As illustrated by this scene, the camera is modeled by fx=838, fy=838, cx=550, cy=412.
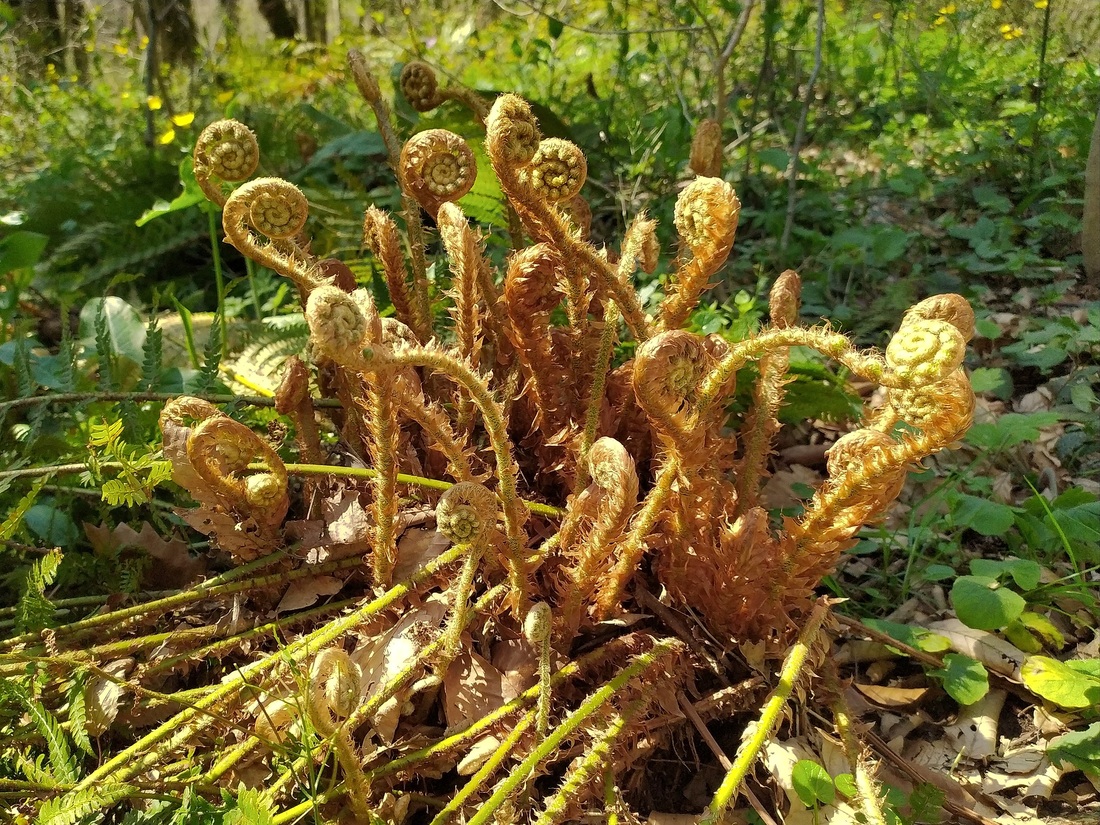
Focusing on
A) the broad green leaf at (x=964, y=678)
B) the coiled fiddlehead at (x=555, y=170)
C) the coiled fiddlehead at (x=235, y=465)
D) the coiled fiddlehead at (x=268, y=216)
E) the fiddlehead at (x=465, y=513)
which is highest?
the coiled fiddlehead at (x=555, y=170)

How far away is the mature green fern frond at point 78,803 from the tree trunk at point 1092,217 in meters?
3.18

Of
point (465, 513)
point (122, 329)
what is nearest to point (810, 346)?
point (465, 513)

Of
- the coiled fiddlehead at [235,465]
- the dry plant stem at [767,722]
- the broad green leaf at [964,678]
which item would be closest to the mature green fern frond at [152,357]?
the coiled fiddlehead at [235,465]

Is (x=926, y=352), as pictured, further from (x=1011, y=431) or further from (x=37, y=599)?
(x=37, y=599)

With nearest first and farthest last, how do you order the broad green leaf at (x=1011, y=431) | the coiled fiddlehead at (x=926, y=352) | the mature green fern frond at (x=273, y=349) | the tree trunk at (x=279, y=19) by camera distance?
1. the coiled fiddlehead at (x=926, y=352)
2. the broad green leaf at (x=1011, y=431)
3. the mature green fern frond at (x=273, y=349)
4. the tree trunk at (x=279, y=19)

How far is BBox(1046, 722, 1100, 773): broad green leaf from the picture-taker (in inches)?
54.1

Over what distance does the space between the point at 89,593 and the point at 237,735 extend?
650 mm

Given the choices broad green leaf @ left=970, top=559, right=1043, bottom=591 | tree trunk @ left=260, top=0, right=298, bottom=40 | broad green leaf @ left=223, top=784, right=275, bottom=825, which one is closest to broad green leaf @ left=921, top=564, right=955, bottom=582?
broad green leaf @ left=970, top=559, right=1043, bottom=591

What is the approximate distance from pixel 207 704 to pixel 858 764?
3.24ft

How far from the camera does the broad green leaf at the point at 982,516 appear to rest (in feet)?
5.65

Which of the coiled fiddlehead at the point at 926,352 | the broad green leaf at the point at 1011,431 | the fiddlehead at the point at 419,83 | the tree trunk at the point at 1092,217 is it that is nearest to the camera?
the coiled fiddlehead at the point at 926,352

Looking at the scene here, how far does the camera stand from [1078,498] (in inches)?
73.7

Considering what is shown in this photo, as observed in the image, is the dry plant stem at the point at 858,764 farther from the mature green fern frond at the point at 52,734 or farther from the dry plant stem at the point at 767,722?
the mature green fern frond at the point at 52,734

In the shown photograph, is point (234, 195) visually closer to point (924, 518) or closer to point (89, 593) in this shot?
point (89, 593)
